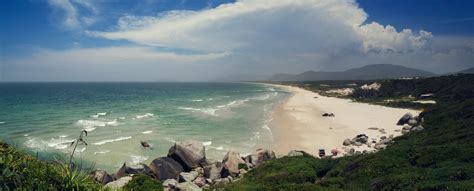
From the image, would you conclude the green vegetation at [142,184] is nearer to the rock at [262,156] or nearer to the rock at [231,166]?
the rock at [231,166]

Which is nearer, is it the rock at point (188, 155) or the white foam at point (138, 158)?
the rock at point (188, 155)

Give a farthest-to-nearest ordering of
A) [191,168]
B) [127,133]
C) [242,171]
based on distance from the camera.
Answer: [127,133] < [191,168] < [242,171]

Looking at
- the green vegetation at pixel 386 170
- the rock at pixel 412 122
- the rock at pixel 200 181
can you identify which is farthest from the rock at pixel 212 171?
the rock at pixel 412 122

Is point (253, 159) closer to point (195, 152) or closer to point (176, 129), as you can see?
point (195, 152)

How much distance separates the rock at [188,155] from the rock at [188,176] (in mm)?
1767

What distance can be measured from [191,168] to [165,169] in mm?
2694

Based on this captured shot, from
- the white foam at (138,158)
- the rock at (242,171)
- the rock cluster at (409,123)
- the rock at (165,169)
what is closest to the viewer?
the rock at (165,169)

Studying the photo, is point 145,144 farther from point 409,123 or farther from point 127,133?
point 409,123

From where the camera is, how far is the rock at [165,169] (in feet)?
85.2

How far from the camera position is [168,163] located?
2705cm

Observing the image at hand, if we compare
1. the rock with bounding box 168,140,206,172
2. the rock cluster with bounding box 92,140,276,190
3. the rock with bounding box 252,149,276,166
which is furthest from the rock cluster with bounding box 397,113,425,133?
the rock with bounding box 168,140,206,172

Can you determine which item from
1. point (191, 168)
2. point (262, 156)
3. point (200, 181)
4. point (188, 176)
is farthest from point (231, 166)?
point (262, 156)

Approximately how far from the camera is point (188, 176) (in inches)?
1019

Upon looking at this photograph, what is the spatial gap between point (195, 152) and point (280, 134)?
734 inches
